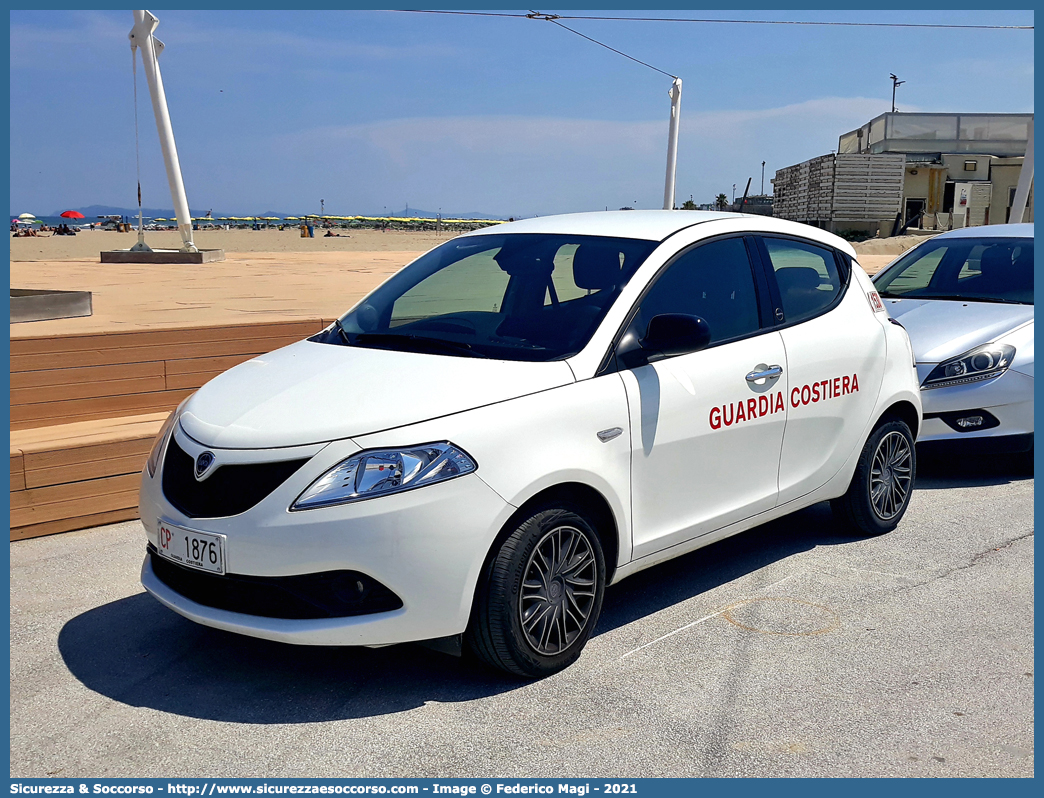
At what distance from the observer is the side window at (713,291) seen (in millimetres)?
4391

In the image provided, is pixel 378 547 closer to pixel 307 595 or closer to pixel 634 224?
pixel 307 595

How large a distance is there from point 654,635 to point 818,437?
1.42 meters

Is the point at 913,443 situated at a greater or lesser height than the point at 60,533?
greater

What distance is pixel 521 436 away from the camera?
3633 mm

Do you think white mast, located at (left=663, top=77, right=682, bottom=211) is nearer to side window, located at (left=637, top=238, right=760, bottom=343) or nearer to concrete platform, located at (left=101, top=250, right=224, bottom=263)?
concrete platform, located at (left=101, top=250, right=224, bottom=263)

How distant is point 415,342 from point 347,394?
64cm

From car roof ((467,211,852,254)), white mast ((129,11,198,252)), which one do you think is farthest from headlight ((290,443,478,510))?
white mast ((129,11,198,252))

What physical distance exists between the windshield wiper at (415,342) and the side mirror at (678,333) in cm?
70

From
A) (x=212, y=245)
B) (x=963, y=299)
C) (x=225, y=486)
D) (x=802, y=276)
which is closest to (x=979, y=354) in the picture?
(x=963, y=299)

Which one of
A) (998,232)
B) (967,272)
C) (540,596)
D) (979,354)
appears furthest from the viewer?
(998,232)

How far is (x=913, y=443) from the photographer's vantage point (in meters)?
5.77

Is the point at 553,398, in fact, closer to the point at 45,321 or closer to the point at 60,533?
the point at 60,533

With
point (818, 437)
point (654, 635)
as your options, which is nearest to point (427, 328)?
point (654, 635)

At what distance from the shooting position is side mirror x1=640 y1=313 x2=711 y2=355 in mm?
4062
